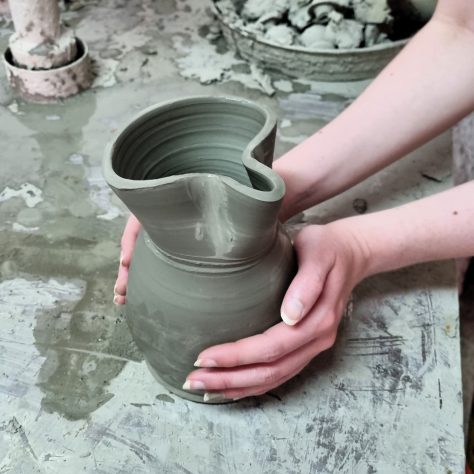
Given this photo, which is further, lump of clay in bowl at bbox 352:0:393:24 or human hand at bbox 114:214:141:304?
lump of clay in bowl at bbox 352:0:393:24

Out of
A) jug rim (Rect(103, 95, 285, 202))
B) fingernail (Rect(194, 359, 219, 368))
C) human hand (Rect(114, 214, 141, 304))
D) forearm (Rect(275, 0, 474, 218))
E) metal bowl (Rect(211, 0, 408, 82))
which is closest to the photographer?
jug rim (Rect(103, 95, 285, 202))

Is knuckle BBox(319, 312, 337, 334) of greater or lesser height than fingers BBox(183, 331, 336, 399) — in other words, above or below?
above

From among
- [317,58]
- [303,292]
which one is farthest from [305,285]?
[317,58]

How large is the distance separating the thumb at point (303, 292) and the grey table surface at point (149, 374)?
8.0 inches

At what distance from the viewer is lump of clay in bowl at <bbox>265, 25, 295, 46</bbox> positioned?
1.61 meters

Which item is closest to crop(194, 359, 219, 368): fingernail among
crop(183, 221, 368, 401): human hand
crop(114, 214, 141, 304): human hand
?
crop(183, 221, 368, 401): human hand

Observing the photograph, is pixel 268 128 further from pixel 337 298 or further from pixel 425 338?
pixel 425 338

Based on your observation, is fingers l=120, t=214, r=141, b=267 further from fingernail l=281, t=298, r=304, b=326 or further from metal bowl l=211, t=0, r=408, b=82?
metal bowl l=211, t=0, r=408, b=82

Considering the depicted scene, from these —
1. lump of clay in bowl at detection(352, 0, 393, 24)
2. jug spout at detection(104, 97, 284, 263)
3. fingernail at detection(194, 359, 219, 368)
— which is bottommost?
fingernail at detection(194, 359, 219, 368)

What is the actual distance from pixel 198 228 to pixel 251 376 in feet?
0.77

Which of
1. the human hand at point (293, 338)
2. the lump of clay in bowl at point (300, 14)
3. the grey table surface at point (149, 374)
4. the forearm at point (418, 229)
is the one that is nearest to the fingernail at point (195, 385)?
the human hand at point (293, 338)

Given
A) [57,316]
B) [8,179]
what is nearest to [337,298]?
[57,316]

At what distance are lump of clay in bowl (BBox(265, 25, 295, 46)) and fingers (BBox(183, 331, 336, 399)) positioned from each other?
1013 millimetres

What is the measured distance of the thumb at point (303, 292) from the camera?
785mm
